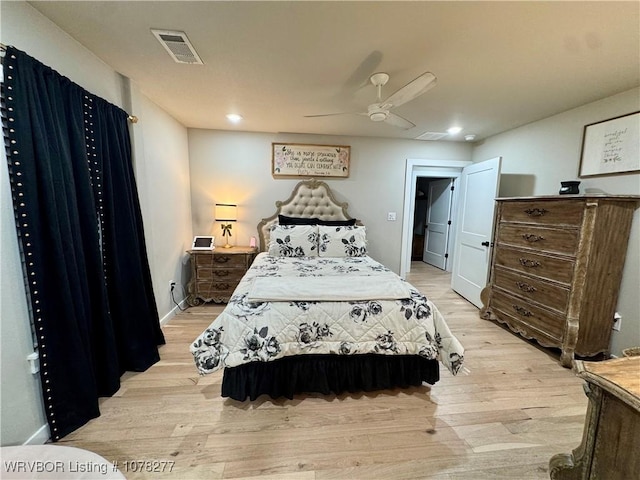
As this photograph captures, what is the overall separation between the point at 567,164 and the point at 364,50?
251 centimetres

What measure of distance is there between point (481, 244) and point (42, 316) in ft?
13.1

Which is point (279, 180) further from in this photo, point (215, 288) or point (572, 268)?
point (572, 268)

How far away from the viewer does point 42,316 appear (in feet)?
4.35

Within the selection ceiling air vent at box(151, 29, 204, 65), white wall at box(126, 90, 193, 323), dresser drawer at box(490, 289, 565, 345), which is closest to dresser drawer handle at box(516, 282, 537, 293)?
dresser drawer at box(490, 289, 565, 345)

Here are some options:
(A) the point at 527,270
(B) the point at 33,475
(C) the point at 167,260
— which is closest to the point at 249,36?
(B) the point at 33,475

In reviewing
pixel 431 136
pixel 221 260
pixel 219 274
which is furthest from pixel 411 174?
pixel 219 274

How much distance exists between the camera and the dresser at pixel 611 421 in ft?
2.57

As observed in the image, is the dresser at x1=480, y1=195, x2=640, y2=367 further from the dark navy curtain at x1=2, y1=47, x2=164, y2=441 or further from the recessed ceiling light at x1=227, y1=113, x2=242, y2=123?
the dark navy curtain at x1=2, y1=47, x2=164, y2=441

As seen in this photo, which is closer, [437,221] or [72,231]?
[72,231]

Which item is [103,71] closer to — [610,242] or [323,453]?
[323,453]

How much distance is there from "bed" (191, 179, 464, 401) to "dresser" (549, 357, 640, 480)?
81 centimetres

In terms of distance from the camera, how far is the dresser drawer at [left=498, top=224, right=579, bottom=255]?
2152mm

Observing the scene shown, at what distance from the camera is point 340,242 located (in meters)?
3.11

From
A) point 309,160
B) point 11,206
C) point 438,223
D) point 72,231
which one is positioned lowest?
point 438,223
